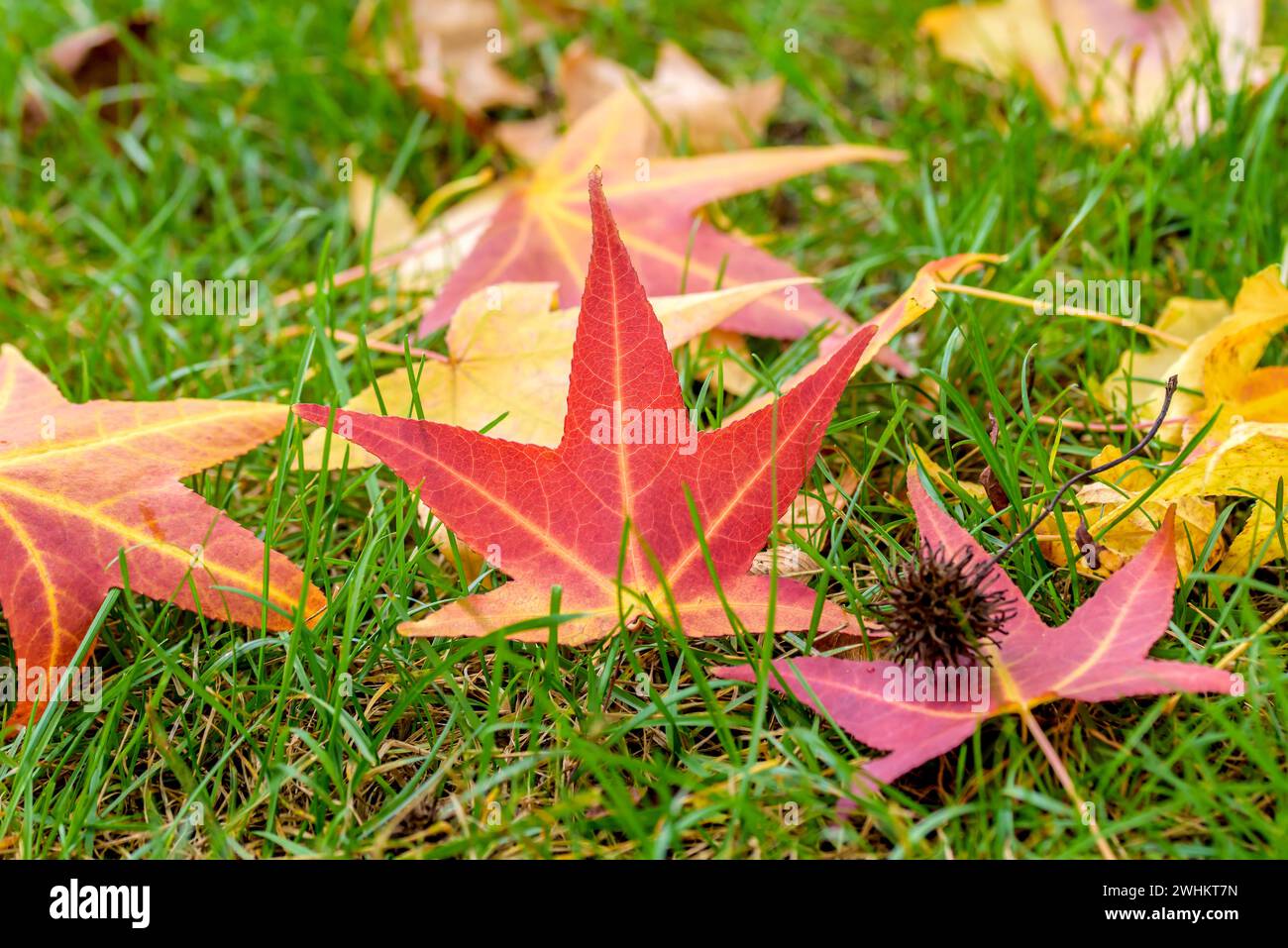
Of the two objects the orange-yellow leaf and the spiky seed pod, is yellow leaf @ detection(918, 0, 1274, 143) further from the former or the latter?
the orange-yellow leaf

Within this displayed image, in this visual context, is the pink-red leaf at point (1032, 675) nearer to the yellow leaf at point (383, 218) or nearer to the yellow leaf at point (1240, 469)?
the yellow leaf at point (1240, 469)

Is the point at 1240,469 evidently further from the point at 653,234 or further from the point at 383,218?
the point at 383,218

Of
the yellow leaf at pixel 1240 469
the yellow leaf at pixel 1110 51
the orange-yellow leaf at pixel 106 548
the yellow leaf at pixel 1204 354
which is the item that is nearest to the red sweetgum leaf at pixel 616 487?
the orange-yellow leaf at pixel 106 548

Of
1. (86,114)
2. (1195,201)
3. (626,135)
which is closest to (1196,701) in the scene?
(1195,201)

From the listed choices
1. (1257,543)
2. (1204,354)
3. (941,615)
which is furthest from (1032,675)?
(1204,354)

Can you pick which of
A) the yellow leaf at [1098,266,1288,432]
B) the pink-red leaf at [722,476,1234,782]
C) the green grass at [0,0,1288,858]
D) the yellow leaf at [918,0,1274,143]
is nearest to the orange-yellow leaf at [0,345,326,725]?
the green grass at [0,0,1288,858]
